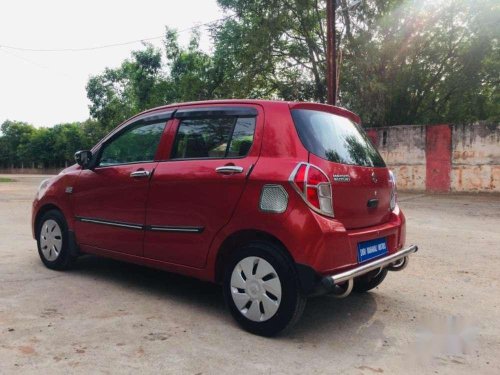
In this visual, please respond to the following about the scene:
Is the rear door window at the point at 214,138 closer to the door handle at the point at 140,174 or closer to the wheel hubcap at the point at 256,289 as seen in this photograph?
the door handle at the point at 140,174

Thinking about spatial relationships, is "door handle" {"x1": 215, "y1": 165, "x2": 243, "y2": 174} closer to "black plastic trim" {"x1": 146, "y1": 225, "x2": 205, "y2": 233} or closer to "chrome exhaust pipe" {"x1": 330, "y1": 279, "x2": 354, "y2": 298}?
"black plastic trim" {"x1": 146, "y1": 225, "x2": 205, "y2": 233}

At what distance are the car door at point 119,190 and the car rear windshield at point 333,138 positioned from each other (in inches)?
57.1

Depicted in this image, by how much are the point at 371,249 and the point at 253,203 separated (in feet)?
3.34

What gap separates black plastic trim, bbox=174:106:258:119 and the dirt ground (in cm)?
169

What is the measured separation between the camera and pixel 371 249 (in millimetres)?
3566

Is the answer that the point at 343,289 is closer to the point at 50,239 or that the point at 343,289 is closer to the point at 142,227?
the point at 142,227

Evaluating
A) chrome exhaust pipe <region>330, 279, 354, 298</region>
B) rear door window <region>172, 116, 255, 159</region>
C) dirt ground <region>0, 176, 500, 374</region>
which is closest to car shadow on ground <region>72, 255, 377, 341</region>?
dirt ground <region>0, 176, 500, 374</region>

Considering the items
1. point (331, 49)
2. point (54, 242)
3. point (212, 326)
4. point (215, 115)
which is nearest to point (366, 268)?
point (212, 326)

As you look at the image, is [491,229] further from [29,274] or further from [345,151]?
[29,274]

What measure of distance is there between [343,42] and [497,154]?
798cm

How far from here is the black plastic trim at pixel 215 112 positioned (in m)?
3.75

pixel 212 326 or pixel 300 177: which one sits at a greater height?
pixel 300 177

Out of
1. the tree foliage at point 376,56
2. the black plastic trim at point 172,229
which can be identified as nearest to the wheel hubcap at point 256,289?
the black plastic trim at point 172,229

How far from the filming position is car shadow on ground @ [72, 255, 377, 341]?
12.0 feet
